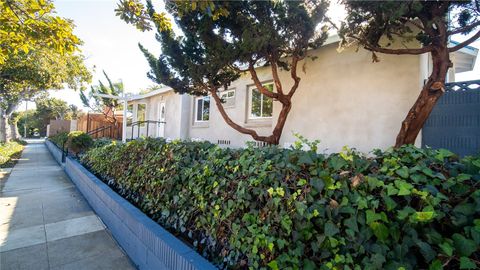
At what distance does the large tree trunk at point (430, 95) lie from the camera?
179 inches

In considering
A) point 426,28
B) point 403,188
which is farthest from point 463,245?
point 426,28

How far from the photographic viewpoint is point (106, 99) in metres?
25.1

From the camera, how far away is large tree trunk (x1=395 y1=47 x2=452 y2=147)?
14.9ft

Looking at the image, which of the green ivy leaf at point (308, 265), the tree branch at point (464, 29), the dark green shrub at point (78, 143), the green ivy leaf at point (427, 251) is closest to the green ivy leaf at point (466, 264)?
the green ivy leaf at point (427, 251)

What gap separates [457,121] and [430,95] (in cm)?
96

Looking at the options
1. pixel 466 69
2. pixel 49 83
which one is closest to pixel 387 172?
pixel 466 69

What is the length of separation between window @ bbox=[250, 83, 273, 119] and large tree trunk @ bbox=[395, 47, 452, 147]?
4.63m

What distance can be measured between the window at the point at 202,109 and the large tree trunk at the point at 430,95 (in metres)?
8.55

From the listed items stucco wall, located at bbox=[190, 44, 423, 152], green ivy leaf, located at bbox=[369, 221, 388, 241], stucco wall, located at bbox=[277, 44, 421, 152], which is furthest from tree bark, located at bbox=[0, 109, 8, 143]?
green ivy leaf, located at bbox=[369, 221, 388, 241]

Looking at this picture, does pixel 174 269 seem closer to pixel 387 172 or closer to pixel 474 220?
pixel 387 172

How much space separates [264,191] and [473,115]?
4.78 meters

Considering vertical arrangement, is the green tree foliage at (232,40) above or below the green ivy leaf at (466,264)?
above

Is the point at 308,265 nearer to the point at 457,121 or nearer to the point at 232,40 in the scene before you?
the point at 457,121

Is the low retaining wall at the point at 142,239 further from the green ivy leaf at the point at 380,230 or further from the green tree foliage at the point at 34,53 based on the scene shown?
the green tree foliage at the point at 34,53
